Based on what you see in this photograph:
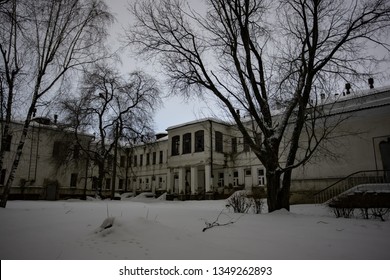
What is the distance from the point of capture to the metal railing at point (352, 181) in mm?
15453

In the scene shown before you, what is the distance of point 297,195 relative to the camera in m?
18.0

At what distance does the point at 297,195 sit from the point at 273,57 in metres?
10.5

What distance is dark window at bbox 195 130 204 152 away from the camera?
103ft

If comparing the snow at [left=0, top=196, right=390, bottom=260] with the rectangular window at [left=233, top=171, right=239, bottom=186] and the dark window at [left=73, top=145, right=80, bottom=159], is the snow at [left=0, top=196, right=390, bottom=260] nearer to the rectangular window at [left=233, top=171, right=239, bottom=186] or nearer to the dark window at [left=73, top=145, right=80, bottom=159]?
the dark window at [left=73, top=145, right=80, bottom=159]

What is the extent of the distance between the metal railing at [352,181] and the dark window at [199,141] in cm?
1604

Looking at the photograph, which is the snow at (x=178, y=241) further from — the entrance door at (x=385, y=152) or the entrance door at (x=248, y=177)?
the entrance door at (x=248, y=177)

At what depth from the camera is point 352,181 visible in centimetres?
1612

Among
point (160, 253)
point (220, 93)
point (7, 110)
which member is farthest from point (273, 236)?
point (7, 110)

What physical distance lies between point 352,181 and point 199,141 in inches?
710

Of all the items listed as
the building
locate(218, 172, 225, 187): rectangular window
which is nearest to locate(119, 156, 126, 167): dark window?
the building

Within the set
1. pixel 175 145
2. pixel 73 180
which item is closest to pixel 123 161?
pixel 73 180

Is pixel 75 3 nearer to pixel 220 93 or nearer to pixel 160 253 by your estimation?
pixel 220 93

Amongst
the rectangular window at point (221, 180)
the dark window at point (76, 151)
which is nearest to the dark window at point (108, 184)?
the dark window at point (76, 151)

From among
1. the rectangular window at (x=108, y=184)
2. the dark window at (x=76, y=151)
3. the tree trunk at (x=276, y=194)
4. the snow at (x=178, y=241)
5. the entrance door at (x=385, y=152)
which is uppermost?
the dark window at (x=76, y=151)
